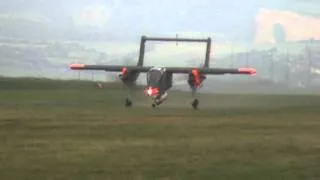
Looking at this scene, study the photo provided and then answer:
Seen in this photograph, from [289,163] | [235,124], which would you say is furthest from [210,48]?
[289,163]

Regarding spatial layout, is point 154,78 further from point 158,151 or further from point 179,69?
point 158,151

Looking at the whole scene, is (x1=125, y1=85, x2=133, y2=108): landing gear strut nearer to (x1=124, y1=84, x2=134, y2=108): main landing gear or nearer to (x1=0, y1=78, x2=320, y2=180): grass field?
(x1=124, y1=84, x2=134, y2=108): main landing gear

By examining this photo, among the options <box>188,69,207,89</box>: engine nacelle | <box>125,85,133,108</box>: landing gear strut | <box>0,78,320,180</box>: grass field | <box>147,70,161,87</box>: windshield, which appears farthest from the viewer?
<box>188,69,207,89</box>: engine nacelle

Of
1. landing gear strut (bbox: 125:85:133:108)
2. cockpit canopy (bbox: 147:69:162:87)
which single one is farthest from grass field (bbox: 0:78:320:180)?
cockpit canopy (bbox: 147:69:162:87)

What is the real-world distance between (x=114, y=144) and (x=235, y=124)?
1267 centimetres

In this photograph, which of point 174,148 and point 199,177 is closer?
point 199,177

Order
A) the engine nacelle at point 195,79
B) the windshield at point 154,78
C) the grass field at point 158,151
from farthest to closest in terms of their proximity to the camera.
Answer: the engine nacelle at point 195,79
the windshield at point 154,78
the grass field at point 158,151

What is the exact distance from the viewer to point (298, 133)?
30.6 m

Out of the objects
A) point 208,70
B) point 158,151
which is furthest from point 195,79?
point 158,151

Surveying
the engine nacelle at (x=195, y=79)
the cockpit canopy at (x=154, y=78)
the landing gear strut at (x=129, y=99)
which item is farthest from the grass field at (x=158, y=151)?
the engine nacelle at (x=195, y=79)

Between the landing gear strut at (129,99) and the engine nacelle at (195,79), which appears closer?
the landing gear strut at (129,99)

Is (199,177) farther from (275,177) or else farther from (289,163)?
(289,163)

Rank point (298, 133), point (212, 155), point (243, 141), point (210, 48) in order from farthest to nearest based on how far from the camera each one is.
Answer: point (210, 48), point (298, 133), point (243, 141), point (212, 155)

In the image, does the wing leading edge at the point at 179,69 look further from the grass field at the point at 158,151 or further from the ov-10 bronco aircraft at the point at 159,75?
the grass field at the point at 158,151
